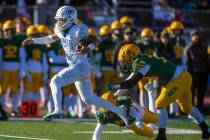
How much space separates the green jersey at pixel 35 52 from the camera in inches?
683

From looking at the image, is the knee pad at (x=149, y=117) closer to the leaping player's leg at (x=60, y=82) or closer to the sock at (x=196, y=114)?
the sock at (x=196, y=114)

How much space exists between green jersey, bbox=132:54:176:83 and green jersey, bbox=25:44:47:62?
5.77 m

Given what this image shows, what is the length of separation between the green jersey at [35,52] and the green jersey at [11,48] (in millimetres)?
319

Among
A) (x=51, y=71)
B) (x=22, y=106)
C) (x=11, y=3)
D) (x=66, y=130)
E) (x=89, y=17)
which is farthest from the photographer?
(x=11, y=3)

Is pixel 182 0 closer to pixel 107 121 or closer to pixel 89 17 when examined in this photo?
pixel 89 17

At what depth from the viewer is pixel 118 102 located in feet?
39.4

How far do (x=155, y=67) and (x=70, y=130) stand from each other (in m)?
2.59

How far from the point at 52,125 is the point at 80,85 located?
2520 millimetres

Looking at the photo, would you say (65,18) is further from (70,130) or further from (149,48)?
(149,48)

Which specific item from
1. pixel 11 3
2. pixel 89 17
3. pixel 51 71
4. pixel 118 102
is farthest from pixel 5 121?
pixel 11 3

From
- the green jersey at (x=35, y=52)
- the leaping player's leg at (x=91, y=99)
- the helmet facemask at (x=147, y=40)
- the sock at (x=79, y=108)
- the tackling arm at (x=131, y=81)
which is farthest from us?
the green jersey at (x=35, y=52)

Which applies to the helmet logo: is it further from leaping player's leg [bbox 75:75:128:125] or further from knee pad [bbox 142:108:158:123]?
knee pad [bbox 142:108:158:123]

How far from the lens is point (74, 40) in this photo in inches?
485

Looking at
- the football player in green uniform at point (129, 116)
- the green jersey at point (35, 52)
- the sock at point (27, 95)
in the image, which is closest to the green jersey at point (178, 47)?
the green jersey at point (35, 52)
